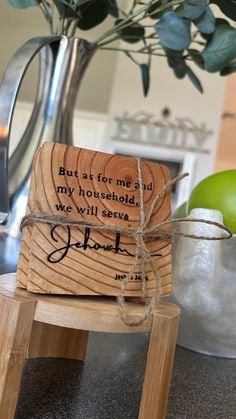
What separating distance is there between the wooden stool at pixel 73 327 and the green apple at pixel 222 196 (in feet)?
0.62

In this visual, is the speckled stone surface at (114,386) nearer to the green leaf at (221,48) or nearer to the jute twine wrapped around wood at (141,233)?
the jute twine wrapped around wood at (141,233)

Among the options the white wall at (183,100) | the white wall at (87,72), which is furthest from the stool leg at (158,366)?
the white wall at (87,72)

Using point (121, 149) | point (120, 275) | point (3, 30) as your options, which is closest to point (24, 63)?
point (120, 275)

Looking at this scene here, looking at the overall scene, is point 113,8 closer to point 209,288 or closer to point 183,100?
point 209,288

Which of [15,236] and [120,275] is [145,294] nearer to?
[120,275]

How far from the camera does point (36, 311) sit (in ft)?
0.92

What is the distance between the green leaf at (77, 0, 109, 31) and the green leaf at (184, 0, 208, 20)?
148mm

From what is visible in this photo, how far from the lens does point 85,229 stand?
1.03 ft

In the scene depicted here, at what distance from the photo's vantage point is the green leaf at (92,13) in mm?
627

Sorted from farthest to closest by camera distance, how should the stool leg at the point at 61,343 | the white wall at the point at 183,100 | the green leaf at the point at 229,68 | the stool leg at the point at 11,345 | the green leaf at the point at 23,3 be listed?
the white wall at the point at 183,100 < the green leaf at the point at 229,68 < the green leaf at the point at 23,3 < the stool leg at the point at 61,343 < the stool leg at the point at 11,345

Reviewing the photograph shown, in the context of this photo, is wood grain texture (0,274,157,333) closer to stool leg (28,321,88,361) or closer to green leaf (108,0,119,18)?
stool leg (28,321,88,361)

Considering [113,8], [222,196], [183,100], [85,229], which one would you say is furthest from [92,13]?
[183,100]

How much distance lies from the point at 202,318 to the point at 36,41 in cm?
38

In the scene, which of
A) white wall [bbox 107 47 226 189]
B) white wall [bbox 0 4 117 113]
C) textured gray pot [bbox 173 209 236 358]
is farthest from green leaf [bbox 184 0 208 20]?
white wall [bbox 0 4 117 113]
